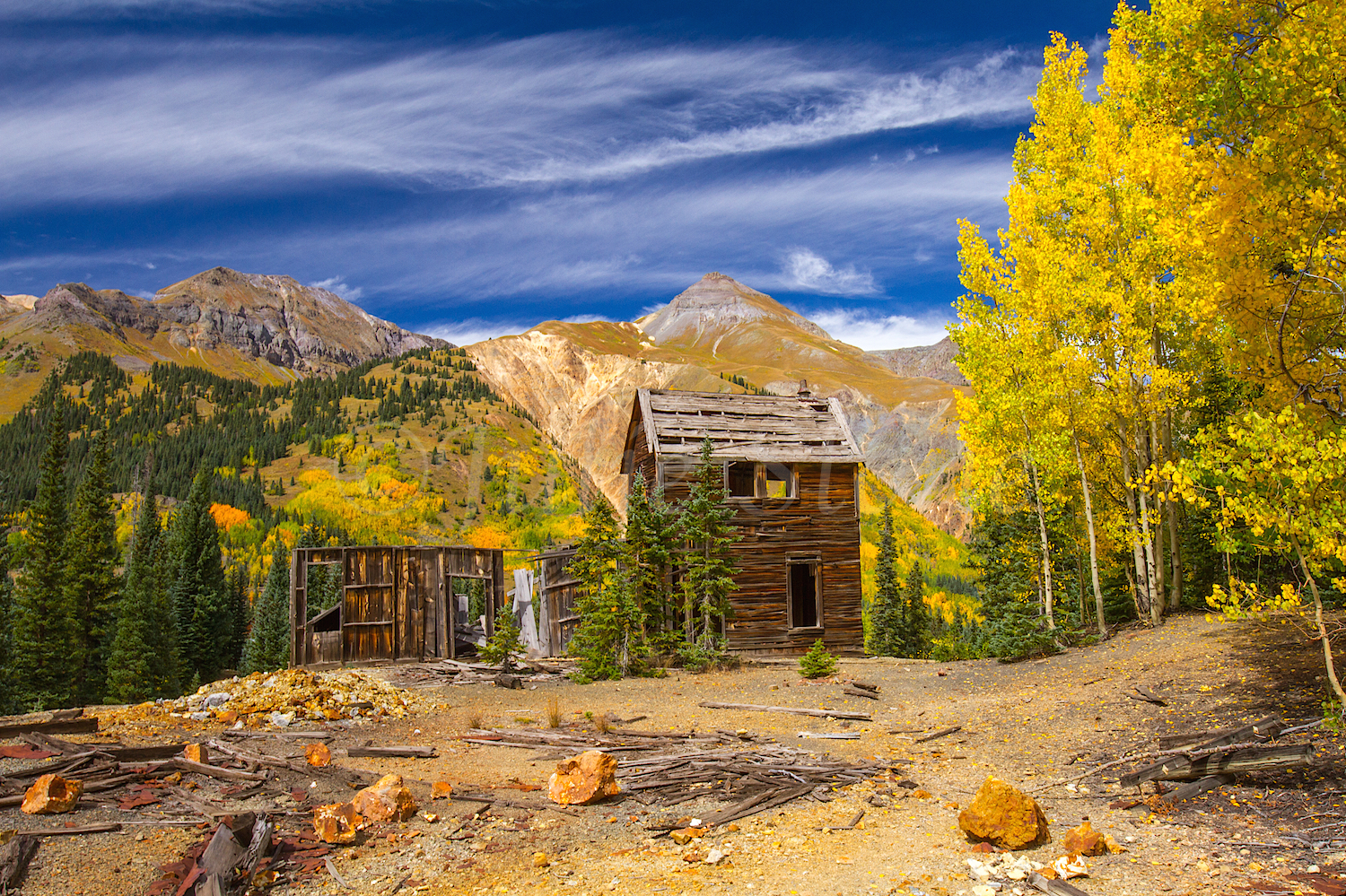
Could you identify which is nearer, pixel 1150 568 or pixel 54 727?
pixel 54 727

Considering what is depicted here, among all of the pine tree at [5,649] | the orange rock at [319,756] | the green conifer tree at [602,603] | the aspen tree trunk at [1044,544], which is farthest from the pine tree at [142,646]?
the aspen tree trunk at [1044,544]

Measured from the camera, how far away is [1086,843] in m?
5.62

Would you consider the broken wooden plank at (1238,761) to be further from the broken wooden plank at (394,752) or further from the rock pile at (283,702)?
the rock pile at (283,702)

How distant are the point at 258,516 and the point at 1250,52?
11804cm

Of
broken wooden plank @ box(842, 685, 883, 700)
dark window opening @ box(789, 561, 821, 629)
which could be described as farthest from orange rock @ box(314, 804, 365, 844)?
dark window opening @ box(789, 561, 821, 629)

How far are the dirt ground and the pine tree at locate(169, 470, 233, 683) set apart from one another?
55428 mm

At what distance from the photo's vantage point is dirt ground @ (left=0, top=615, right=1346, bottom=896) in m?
5.50

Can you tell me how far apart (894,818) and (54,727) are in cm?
1070

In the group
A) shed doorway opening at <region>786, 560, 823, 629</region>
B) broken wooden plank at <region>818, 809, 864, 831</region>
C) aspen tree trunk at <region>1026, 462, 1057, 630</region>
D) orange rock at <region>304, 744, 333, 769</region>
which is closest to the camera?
broken wooden plank at <region>818, 809, 864, 831</region>

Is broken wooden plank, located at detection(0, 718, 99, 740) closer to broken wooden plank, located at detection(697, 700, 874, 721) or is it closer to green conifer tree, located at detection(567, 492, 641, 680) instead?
broken wooden plank, located at detection(697, 700, 874, 721)

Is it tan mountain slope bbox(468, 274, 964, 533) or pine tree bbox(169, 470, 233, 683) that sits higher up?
tan mountain slope bbox(468, 274, 964, 533)

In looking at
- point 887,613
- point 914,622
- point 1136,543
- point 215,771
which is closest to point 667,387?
point 914,622

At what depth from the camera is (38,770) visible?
7531 millimetres

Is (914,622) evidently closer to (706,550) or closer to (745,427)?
(745,427)
